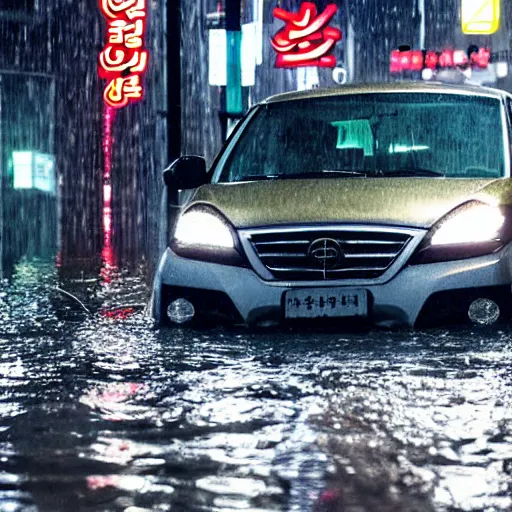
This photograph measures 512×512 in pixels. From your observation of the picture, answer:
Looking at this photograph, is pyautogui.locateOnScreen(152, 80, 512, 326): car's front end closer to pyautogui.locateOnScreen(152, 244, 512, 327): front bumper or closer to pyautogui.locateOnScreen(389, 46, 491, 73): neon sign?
pyautogui.locateOnScreen(152, 244, 512, 327): front bumper

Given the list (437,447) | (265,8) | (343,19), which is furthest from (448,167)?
(343,19)

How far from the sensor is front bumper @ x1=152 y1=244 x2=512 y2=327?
769 centimetres

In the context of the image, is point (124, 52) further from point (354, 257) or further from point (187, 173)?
point (354, 257)

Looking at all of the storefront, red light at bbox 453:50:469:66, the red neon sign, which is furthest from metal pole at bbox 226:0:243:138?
red light at bbox 453:50:469:66

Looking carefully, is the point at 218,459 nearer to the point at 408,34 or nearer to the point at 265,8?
the point at 265,8

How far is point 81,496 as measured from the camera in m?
4.58

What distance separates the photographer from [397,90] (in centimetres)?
933

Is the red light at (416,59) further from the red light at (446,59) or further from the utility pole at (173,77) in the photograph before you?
the utility pole at (173,77)

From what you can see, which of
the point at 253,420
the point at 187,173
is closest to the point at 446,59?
the point at 187,173

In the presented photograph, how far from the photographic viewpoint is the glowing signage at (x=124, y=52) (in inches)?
1356

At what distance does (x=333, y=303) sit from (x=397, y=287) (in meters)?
0.35

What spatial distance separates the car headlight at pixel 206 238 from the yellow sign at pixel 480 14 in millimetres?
27861

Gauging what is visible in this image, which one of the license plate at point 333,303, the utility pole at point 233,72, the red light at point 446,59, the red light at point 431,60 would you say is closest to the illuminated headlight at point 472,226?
the license plate at point 333,303

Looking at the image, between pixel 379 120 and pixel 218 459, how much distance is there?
439cm
